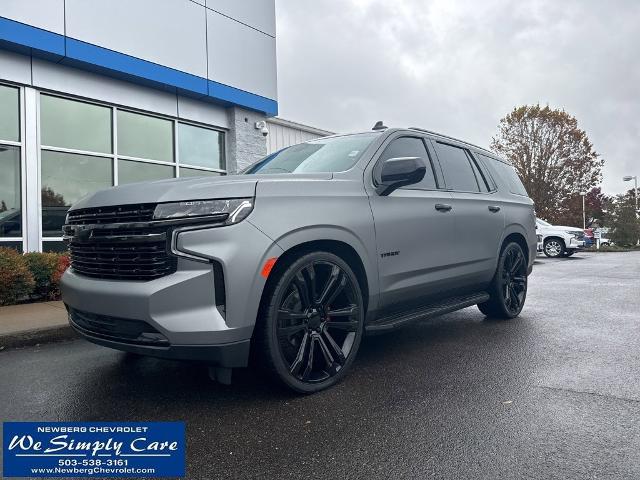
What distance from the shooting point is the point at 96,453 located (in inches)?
98.7

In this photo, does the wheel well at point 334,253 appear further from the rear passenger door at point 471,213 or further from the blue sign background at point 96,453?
the rear passenger door at point 471,213

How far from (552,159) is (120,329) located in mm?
36334

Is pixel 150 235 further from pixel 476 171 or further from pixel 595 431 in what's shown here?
pixel 476 171

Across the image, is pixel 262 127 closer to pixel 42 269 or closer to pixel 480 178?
pixel 42 269

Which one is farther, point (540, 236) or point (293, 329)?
point (540, 236)

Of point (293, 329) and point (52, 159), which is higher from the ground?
point (52, 159)

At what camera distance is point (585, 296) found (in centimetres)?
790

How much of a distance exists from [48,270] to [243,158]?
604cm

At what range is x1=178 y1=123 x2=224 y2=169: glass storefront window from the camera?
11.2 m

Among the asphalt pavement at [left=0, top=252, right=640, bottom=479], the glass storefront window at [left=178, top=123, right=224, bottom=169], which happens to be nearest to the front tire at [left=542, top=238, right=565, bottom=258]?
the glass storefront window at [left=178, top=123, right=224, bottom=169]

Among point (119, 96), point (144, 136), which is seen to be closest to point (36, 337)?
point (119, 96)

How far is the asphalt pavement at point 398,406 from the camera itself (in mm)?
2389

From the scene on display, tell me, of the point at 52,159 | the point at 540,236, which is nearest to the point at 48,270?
the point at 52,159

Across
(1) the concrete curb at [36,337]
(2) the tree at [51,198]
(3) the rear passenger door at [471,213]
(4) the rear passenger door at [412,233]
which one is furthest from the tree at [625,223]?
(1) the concrete curb at [36,337]
